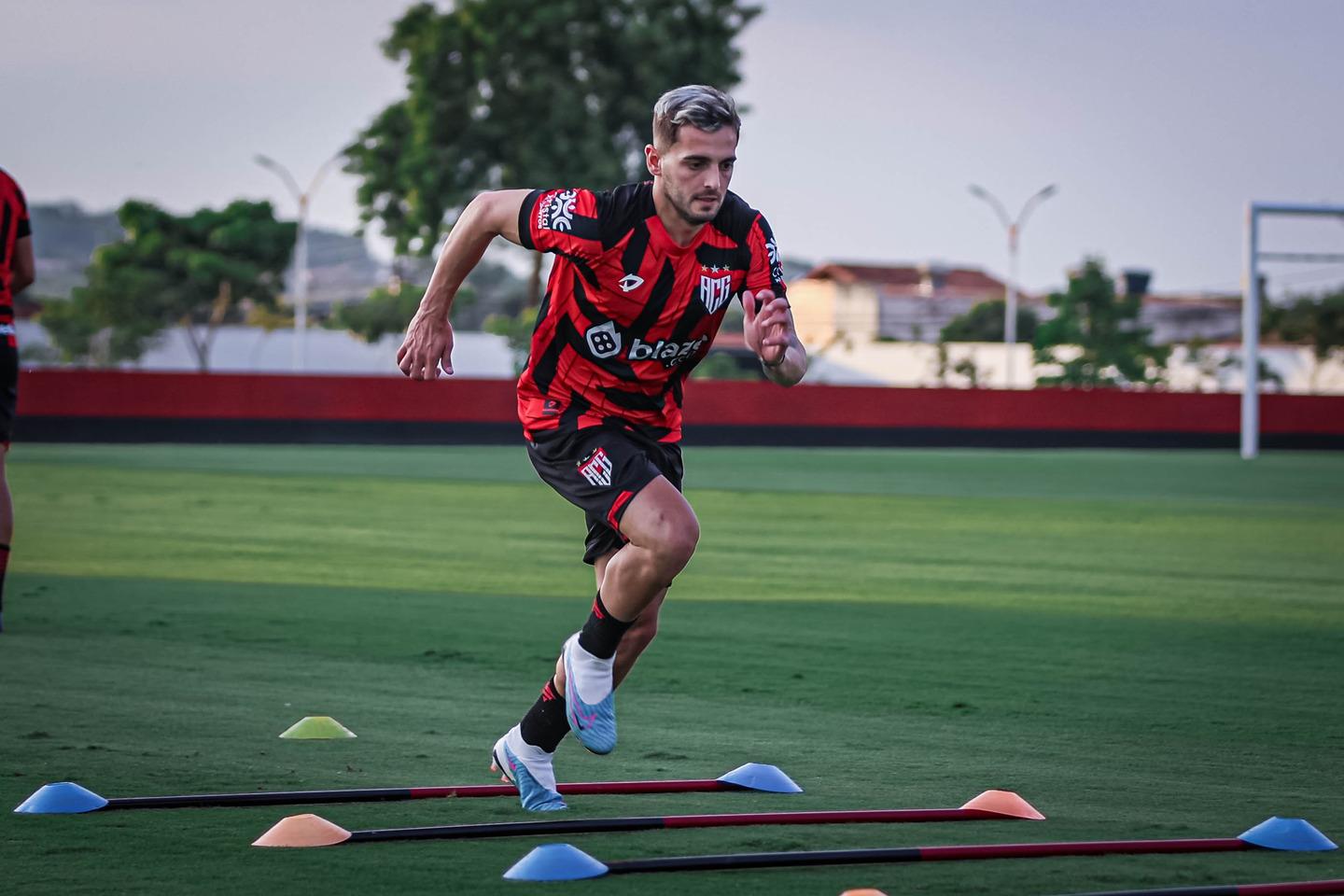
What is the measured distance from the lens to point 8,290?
843 cm

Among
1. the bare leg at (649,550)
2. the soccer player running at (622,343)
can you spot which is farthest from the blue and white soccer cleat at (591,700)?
the bare leg at (649,550)

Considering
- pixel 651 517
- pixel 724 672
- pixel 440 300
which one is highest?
pixel 440 300

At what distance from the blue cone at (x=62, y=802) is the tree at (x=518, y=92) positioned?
52.8 m

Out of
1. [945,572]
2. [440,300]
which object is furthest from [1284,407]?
[440,300]

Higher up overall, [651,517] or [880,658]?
[651,517]

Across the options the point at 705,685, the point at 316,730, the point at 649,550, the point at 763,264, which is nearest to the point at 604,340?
the point at 763,264

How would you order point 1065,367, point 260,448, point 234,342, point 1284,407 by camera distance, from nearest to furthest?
point 260,448 < point 1284,407 < point 1065,367 < point 234,342

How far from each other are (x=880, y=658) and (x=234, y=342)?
68525mm

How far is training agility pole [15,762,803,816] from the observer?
15.4ft

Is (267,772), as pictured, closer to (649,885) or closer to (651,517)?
(651,517)

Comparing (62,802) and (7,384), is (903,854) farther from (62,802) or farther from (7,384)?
(7,384)

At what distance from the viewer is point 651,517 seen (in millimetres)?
4926

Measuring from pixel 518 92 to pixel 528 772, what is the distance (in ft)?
180

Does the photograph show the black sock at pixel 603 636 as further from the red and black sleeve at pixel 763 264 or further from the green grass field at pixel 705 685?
the red and black sleeve at pixel 763 264
